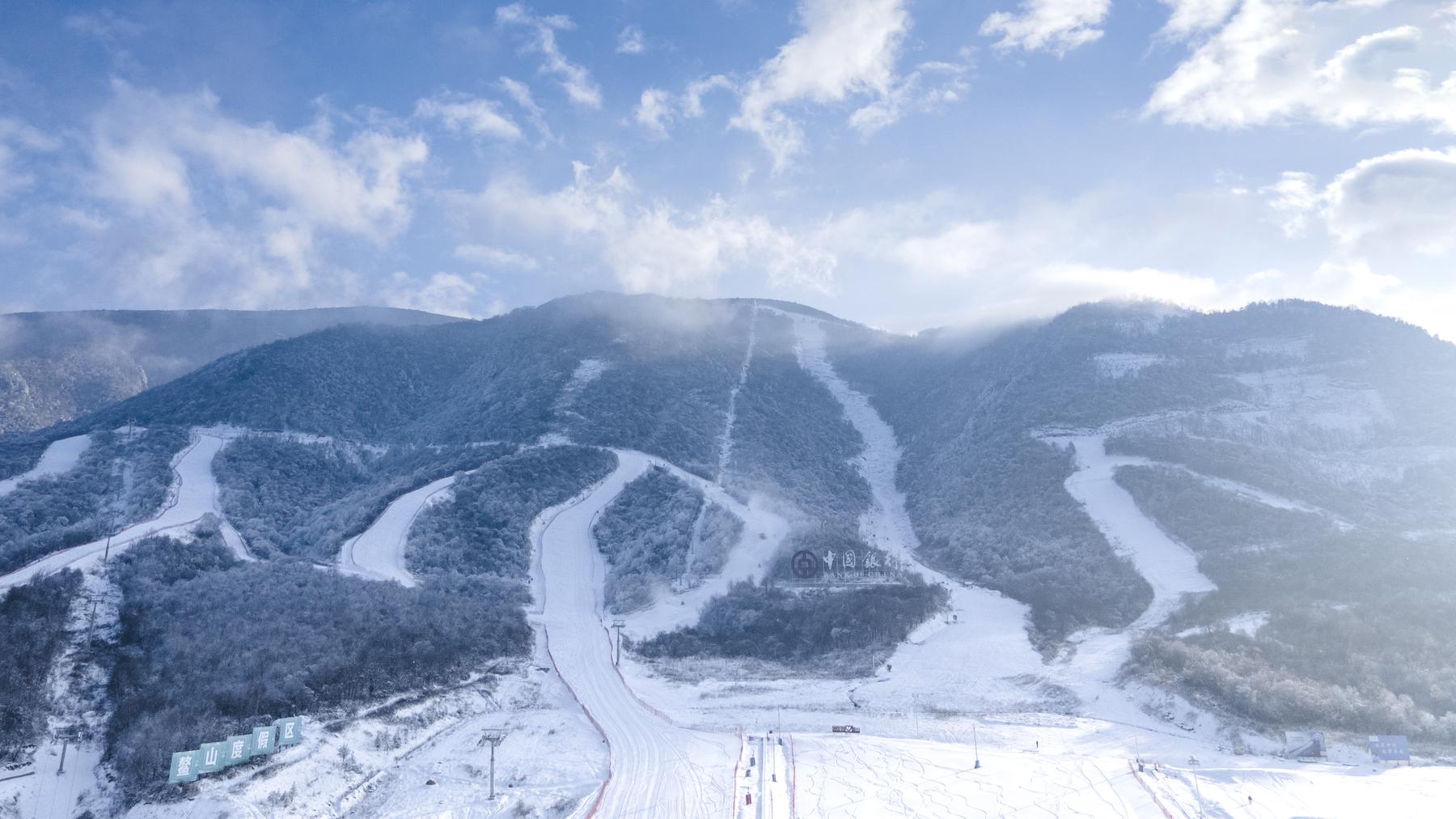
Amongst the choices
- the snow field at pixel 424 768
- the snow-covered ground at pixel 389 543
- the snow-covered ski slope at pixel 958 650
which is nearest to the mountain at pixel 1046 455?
the snow-covered ski slope at pixel 958 650

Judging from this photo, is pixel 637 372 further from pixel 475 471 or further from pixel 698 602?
pixel 698 602

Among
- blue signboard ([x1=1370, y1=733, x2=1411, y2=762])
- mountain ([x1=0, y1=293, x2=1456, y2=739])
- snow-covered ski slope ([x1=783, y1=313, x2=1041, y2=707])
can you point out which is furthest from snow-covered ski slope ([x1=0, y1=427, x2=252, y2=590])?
blue signboard ([x1=1370, y1=733, x2=1411, y2=762])

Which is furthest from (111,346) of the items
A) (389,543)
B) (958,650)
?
(958,650)

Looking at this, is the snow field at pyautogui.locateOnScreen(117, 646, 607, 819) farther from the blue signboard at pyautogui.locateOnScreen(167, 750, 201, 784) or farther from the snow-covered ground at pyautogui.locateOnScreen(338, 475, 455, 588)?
the snow-covered ground at pyautogui.locateOnScreen(338, 475, 455, 588)

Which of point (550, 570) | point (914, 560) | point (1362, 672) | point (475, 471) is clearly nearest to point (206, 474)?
point (475, 471)

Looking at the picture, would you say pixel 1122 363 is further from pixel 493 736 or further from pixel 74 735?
pixel 74 735
